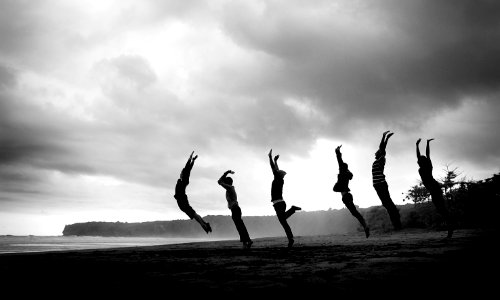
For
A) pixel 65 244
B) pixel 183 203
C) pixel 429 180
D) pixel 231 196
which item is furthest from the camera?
pixel 65 244

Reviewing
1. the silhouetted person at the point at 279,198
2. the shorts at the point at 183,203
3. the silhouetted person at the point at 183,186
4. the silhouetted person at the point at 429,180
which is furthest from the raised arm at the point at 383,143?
the shorts at the point at 183,203

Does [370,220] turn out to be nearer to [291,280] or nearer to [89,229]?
[291,280]

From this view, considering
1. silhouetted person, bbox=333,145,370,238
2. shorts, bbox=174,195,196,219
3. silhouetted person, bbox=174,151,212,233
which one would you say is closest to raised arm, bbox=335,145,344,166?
silhouetted person, bbox=333,145,370,238

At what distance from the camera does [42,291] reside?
2258 millimetres

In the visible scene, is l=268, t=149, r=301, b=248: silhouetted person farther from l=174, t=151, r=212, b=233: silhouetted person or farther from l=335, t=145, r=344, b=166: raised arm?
l=174, t=151, r=212, b=233: silhouetted person

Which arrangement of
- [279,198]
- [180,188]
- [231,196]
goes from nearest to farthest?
1. [279,198]
2. [231,196]
3. [180,188]

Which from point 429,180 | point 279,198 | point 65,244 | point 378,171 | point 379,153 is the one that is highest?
point 379,153

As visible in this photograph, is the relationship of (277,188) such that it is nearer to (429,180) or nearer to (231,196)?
(231,196)

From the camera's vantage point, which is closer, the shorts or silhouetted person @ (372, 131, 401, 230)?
silhouetted person @ (372, 131, 401, 230)

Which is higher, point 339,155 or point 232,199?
point 339,155

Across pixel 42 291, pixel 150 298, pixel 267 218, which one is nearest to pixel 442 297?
pixel 150 298

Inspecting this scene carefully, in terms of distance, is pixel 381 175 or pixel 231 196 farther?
pixel 381 175

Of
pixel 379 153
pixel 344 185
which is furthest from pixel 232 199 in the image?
pixel 379 153

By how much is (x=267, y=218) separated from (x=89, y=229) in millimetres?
110702
